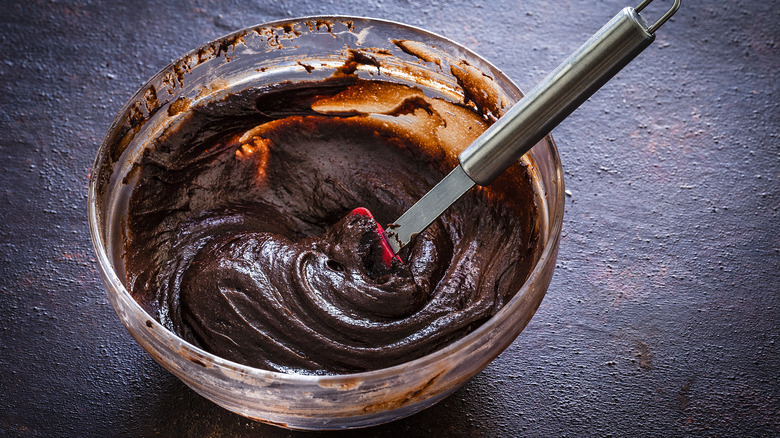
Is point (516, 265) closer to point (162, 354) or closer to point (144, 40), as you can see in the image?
point (162, 354)

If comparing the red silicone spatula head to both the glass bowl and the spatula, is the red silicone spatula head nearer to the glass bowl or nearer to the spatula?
the spatula

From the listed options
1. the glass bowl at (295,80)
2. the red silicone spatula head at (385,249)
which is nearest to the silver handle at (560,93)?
the glass bowl at (295,80)

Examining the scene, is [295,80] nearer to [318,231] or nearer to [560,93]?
[318,231]

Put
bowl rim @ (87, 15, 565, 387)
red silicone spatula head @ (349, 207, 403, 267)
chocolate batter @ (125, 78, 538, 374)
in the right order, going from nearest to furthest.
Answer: bowl rim @ (87, 15, 565, 387) → chocolate batter @ (125, 78, 538, 374) → red silicone spatula head @ (349, 207, 403, 267)

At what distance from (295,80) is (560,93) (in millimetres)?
702

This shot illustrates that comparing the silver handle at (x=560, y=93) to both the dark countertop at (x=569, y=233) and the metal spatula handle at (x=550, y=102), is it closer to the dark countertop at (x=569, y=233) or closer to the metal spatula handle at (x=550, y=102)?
the metal spatula handle at (x=550, y=102)

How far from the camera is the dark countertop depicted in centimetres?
145

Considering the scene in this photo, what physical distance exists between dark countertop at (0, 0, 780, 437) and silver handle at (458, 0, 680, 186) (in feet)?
1.35

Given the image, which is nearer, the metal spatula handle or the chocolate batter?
the metal spatula handle

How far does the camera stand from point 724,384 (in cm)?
148

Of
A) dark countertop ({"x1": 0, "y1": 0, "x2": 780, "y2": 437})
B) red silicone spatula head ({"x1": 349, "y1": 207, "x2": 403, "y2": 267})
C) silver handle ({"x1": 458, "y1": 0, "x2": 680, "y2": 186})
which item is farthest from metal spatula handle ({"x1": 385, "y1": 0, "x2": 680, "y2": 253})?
dark countertop ({"x1": 0, "y1": 0, "x2": 780, "y2": 437})

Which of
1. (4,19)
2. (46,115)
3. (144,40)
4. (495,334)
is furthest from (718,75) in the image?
(4,19)

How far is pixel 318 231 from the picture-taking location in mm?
1715

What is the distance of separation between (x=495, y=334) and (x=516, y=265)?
293mm
